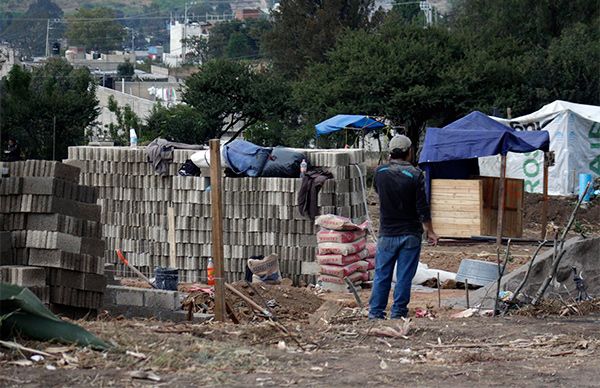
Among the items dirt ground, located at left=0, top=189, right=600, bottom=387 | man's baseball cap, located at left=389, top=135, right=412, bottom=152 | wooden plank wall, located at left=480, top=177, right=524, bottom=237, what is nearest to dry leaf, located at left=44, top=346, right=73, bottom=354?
dirt ground, located at left=0, top=189, right=600, bottom=387

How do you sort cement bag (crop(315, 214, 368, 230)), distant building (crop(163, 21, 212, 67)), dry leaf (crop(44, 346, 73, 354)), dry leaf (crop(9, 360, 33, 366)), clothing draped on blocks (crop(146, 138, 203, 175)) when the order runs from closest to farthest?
dry leaf (crop(9, 360, 33, 366))
dry leaf (crop(44, 346, 73, 354))
cement bag (crop(315, 214, 368, 230))
clothing draped on blocks (crop(146, 138, 203, 175))
distant building (crop(163, 21, 212, 67))

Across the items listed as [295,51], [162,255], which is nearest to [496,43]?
[295,51]

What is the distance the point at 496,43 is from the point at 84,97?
16610mm

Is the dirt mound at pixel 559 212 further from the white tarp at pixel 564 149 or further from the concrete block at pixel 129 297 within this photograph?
the concrete block at pixel 129 297

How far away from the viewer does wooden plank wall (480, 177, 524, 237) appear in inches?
907

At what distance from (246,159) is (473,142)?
16.4ft

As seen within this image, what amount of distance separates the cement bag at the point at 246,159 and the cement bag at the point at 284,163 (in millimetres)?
113

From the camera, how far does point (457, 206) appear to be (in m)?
22.6

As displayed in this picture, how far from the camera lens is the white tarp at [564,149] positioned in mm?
31109

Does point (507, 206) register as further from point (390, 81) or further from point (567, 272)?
point (390, 81)

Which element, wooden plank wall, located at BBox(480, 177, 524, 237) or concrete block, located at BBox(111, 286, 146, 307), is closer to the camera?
concrete block, located at BBox(111, 286, 146, 307)

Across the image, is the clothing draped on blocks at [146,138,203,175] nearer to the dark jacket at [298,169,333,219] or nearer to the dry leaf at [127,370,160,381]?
the dark jacket at [298,169,333,219]

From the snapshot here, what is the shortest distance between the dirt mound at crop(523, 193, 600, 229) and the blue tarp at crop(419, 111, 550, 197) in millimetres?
5585

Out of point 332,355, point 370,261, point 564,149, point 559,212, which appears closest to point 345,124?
point 564,149
